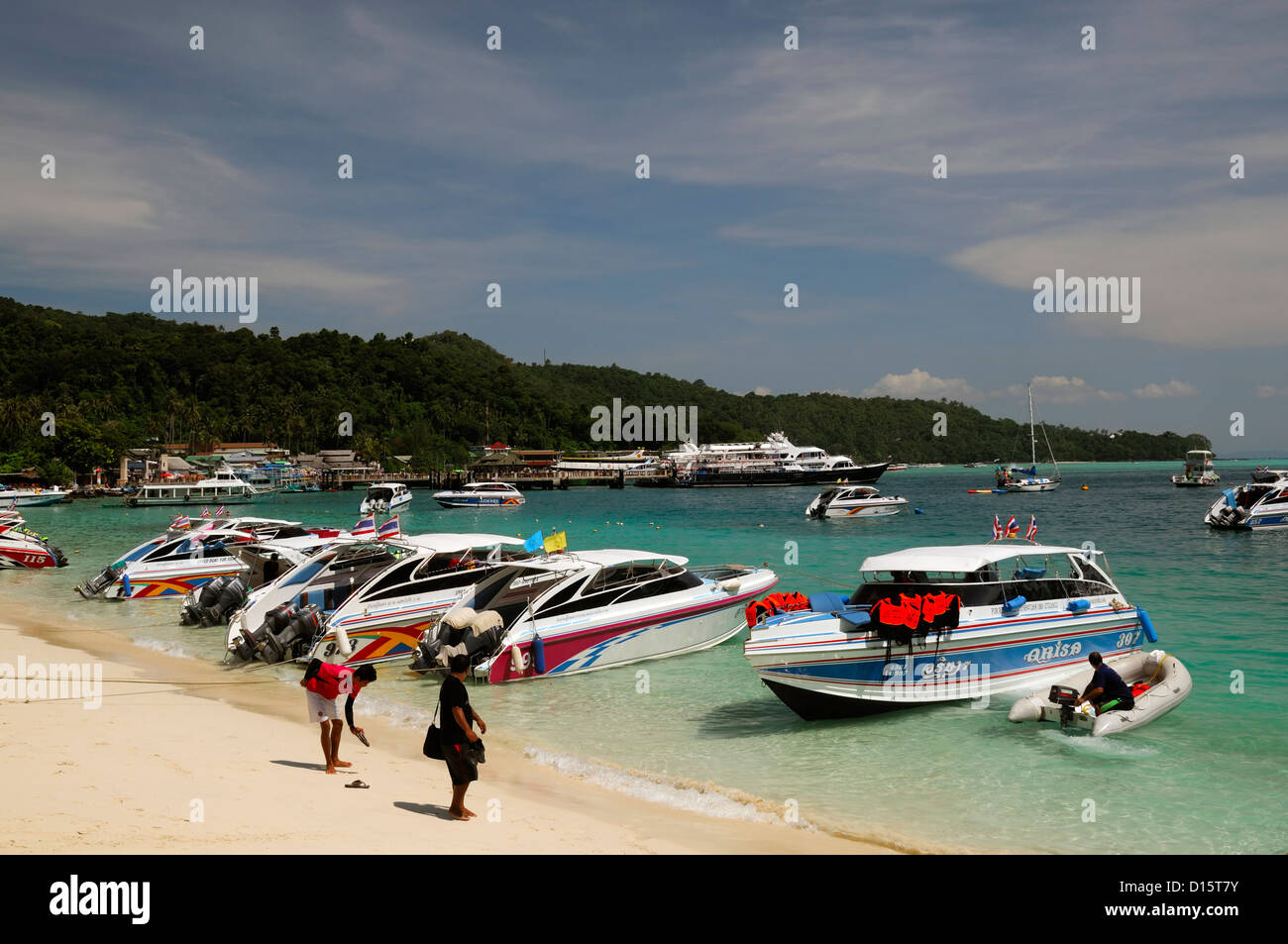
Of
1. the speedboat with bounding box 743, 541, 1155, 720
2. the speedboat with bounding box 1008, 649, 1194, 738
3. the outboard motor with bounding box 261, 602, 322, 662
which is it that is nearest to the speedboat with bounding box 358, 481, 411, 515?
the outboard motor with bounding box 261, 602, 322, 662

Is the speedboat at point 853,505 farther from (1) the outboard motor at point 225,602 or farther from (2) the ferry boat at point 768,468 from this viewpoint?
(2) the ferry boat at point 768,468

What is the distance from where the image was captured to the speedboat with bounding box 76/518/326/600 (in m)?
26.3

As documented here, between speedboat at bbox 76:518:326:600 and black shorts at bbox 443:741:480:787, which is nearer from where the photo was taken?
black shorts at bbox 443:741:480:787

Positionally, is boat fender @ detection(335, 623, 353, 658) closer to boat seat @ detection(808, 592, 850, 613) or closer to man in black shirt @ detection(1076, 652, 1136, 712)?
boat seat @ detection(808, 592, 850, 613)

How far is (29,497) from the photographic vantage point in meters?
78.1

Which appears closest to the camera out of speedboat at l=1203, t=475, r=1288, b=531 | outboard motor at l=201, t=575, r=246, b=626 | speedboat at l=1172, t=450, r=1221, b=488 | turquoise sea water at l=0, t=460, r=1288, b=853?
turquoise sea water at l=0, t=460, r=1288, b=853

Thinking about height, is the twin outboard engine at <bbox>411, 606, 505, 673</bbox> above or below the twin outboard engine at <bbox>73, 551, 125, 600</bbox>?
above

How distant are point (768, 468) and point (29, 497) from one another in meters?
88.9

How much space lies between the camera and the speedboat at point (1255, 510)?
1911 inches

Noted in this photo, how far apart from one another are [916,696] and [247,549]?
1713 centimetres

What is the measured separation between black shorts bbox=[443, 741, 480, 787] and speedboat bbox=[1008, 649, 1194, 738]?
26.5ft

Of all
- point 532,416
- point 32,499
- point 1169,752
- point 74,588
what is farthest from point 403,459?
point 1169,752

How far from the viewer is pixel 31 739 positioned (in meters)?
10.8
